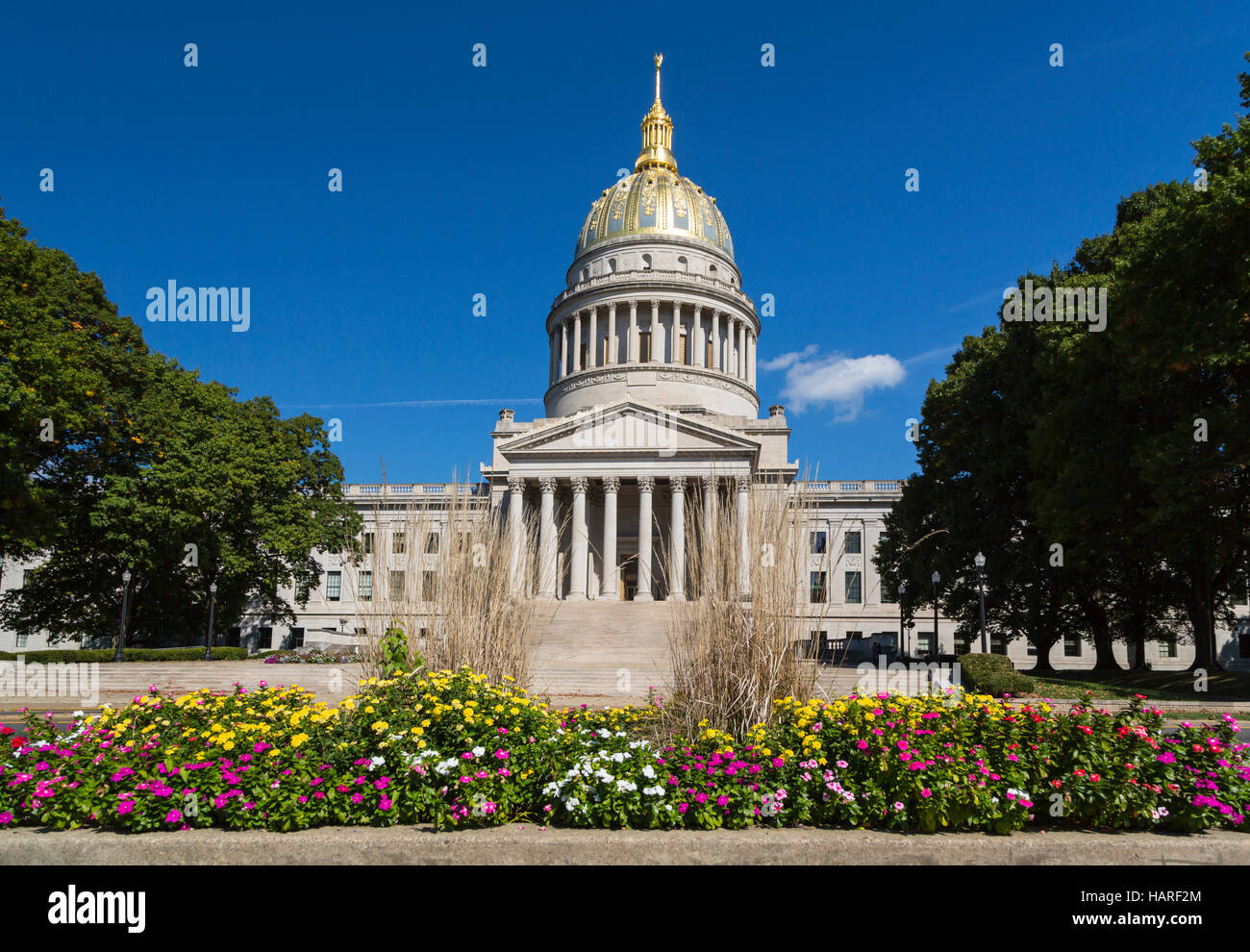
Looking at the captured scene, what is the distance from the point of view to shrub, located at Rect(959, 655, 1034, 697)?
73.7 ft

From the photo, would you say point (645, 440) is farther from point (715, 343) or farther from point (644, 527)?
point (715, 343)

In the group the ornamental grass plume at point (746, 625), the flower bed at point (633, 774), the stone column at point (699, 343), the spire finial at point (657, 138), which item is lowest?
the flower bed at point (633, 774)

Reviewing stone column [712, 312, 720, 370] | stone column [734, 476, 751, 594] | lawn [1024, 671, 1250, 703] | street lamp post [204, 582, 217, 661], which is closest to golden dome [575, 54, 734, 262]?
stone column [712, 312, 720, 370]

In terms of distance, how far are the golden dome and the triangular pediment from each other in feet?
95.8

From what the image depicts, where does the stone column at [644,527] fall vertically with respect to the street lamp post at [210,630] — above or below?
above

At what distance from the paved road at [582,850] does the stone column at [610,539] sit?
41940 millimetres

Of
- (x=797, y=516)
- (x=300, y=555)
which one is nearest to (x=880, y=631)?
(x=300, y=555)

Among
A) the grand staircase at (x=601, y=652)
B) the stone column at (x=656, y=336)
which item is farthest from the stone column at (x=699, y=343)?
the grand staircase at (x=601, y=652)

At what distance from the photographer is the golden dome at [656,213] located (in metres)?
76.0

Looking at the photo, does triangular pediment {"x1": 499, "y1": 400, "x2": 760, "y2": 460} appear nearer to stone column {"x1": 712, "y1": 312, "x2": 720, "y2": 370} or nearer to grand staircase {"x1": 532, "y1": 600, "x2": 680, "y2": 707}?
grand staircase {"x1": 532, "y1": 600, "x2": 680, "y2": 707}

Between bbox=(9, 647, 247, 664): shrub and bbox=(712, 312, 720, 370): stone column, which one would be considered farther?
bbox=(712, 312, 720, 370): stone column

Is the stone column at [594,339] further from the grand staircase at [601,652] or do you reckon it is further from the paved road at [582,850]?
the paved road at [582,850]
